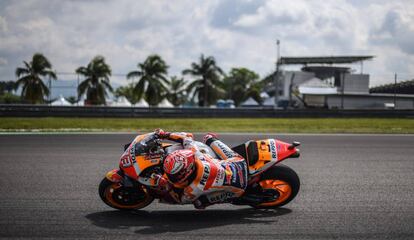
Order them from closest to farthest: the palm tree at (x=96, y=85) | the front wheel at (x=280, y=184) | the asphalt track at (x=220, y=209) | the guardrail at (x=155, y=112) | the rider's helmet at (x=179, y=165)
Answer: the asphalt track at (x=220, y=209), the rider's helmet at (x=179, y=165), the front wheel at (x=280, y=184), the guardrail at (x=155, y=112), the palm tree at (x=96, y=85)

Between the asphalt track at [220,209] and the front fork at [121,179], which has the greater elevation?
the front fork at [121,179]

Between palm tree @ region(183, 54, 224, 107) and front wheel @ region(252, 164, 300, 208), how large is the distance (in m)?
55.8

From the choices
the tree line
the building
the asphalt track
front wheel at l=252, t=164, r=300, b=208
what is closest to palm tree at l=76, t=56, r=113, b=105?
the tree line

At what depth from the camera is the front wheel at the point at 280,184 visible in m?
5.93

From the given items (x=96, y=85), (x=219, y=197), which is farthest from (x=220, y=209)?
(x=96, y=85)

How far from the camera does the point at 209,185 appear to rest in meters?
5.52

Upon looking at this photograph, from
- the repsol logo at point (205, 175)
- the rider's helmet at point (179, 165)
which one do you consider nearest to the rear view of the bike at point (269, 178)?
the repsol logo at point (205, 175)

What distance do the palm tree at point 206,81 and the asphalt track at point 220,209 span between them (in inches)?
2072

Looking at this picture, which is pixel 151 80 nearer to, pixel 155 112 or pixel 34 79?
pixel 34 79

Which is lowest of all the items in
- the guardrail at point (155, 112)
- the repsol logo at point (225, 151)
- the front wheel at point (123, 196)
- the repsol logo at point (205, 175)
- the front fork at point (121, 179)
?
the guardrail at point (155, 112)

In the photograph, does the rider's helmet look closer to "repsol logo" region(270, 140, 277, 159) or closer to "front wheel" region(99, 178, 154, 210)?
"front wheel" region(99, 178, 154, 210)

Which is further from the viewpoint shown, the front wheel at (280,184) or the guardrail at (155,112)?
the guardrail at (155,112)

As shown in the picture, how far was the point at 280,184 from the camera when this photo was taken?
5984 mm

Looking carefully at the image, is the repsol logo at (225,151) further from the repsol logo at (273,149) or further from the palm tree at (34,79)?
the palm tree at (34,79)
